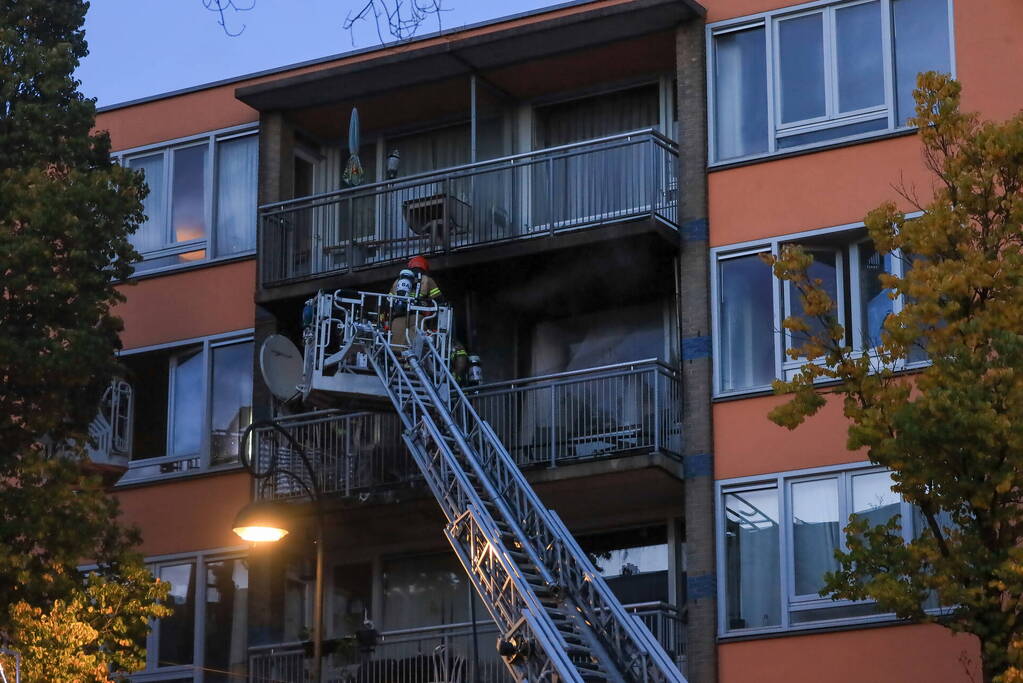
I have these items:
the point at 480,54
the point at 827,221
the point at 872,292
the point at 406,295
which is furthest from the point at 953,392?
the point at 480,54

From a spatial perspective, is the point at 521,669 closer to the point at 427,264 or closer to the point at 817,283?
the point at 817,283

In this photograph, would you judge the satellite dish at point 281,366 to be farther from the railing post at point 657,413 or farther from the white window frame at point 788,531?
the white window frame at point 788,531

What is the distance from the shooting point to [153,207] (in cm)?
3003

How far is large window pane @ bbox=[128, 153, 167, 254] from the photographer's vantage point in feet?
97.8

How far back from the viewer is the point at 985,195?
19438mm

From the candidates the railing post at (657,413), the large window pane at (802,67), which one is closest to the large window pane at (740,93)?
the large window pane at (802,67)

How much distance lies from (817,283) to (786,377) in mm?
4421

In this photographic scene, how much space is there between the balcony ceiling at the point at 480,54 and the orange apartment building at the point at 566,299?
0.05 meters

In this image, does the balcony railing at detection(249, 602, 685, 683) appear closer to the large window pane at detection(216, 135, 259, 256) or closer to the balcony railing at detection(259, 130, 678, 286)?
the balcony railing at detection(259, 130, 678, 286)

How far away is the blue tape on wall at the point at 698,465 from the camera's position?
24547 mm

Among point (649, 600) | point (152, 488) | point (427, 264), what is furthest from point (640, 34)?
point (152, 488)

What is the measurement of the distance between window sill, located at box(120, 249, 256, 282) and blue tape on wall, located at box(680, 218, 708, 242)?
6.57 metres

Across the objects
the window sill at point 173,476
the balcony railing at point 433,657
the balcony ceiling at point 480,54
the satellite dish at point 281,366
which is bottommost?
the balcony railing at point 433,657

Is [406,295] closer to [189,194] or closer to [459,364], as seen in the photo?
[459,364]
